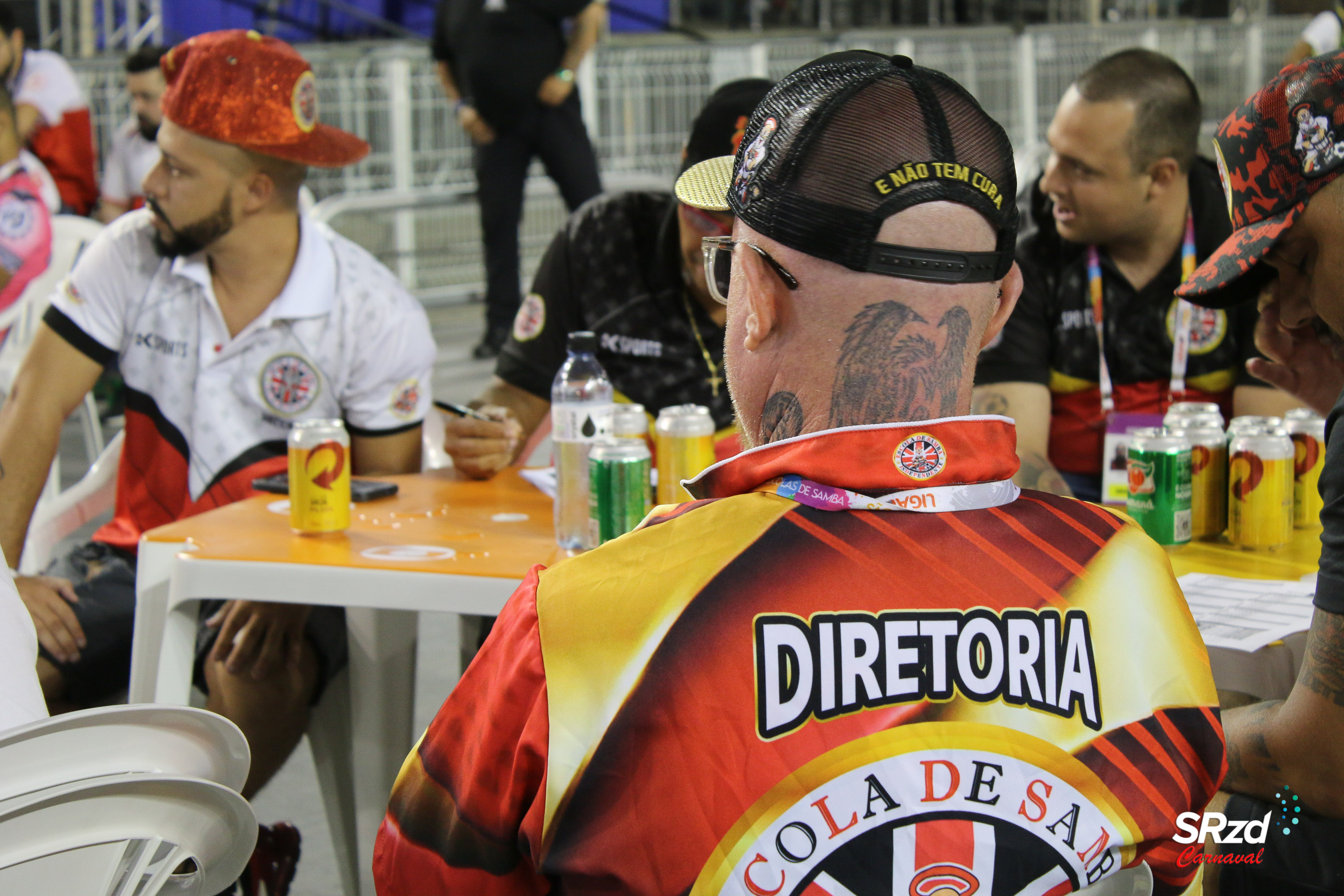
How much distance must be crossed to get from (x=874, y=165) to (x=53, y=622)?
1793 mm

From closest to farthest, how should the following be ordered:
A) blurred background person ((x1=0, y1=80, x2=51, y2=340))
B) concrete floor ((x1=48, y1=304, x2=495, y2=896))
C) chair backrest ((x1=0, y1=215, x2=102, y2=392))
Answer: concrete floor ((x1=48, y1=304, x2=495, y2=896)), blurred background person ((x1=0, y1=80, x2=51, y2=340)), chair backrest ((x1=0, y1=215, x2=102, y2=392))

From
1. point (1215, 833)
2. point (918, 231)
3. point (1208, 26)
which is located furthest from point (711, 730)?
point (1208, 26)

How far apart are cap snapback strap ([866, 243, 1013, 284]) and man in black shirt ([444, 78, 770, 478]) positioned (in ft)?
4.75

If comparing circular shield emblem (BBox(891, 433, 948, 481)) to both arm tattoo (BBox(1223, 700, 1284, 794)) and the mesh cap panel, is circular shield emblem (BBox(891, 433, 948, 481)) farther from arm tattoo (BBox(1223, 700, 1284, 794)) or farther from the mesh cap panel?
arm tattoo (BBox(1223, 700, 1284, 794))

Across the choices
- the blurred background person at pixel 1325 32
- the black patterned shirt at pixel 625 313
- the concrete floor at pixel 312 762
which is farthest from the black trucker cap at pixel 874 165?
the blurred background person at pixel 1325 32

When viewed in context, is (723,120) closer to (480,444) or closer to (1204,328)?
(480,444)

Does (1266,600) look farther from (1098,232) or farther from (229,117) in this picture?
(229,117)

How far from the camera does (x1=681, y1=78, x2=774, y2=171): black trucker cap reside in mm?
2414

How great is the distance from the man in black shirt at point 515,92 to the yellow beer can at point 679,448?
423 cm

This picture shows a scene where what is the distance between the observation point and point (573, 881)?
0.94 metres

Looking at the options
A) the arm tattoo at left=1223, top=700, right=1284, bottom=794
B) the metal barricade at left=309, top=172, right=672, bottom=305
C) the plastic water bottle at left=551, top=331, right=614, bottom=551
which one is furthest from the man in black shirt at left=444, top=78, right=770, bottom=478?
the metal barricade at left=309, top=172, right=672, bottom=305

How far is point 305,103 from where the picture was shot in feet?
8.78

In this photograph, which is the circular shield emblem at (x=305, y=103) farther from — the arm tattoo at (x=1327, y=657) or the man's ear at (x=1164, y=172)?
the arm tattoo at (x=1327, y=657)

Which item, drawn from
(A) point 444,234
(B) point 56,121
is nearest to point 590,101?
(A) point 444,234
